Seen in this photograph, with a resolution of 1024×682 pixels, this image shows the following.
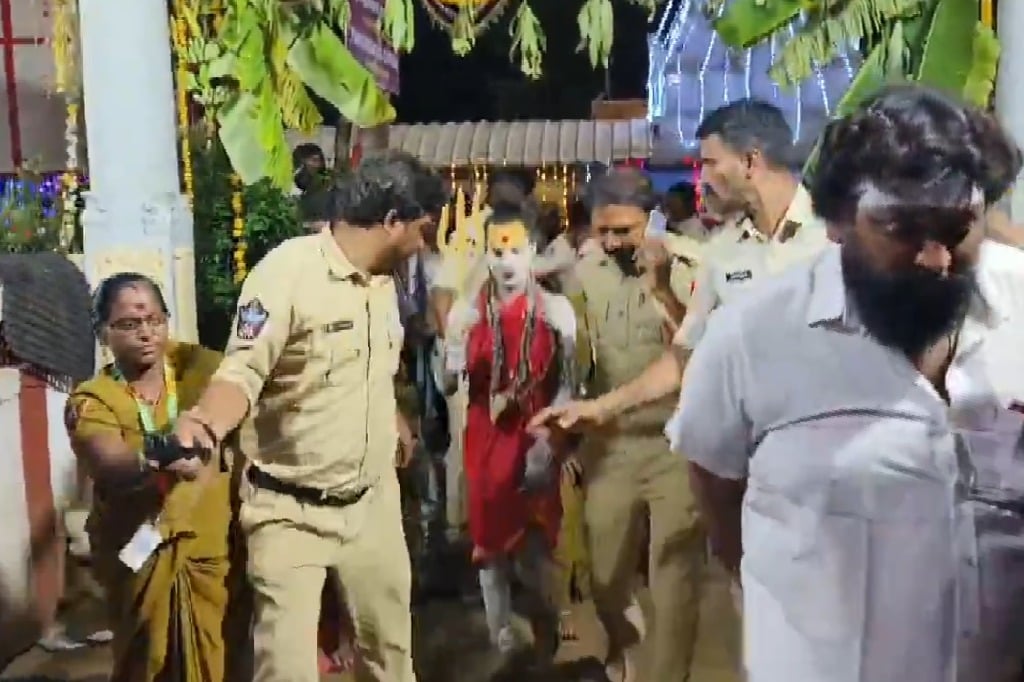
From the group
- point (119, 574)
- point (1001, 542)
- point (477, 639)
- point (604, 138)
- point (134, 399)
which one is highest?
point (604, 138)

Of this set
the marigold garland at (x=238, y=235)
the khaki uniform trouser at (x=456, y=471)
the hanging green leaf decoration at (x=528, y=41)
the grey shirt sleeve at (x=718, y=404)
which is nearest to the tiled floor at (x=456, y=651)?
the khaki uniform trouser at (x=456, y=471)

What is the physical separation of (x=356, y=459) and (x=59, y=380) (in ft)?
1.47

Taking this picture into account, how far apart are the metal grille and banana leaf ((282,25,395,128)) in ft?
1.45

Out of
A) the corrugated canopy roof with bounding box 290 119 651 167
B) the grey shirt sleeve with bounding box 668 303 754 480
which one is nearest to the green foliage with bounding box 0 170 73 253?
the corrugated canopy roof with bounding box 290 119 651 167

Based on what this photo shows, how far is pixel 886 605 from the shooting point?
128 centimetres

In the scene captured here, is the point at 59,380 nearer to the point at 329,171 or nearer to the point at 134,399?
the point at 134,399

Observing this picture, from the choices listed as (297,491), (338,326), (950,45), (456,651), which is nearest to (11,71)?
(338,326)

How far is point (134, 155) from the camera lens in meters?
1.64

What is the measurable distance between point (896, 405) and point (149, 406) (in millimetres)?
991

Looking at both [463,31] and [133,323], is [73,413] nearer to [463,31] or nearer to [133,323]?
[133,323]

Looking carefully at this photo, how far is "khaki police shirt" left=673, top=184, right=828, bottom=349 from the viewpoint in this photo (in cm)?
133

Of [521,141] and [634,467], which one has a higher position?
[521,141]

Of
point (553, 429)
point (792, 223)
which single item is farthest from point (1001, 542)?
point (553, 429)

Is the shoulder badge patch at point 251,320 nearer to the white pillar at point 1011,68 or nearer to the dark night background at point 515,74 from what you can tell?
the dark night background at point 515,74
